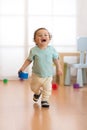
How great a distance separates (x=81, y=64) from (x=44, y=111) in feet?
4.13

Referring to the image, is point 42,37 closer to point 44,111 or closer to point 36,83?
point 36,83

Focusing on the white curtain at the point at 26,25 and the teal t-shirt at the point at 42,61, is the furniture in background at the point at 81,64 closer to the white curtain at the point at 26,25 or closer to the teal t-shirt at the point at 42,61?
the white curtain at the point at 26,25

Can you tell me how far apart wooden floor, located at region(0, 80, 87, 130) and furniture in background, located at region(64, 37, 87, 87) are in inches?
13.3

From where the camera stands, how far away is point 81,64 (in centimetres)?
320

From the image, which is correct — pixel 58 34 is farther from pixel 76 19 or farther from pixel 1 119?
pixel 1 119

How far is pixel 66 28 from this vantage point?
12.1ft

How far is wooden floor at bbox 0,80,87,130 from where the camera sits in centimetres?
171

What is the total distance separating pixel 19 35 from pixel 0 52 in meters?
0.32

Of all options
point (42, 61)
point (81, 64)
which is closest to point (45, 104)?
point (42, 61)

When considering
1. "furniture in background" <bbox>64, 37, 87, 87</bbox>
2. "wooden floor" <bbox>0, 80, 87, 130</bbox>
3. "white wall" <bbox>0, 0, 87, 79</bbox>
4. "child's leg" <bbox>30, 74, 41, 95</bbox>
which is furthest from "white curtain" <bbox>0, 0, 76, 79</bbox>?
"child's leg" <bbox>30, 74, 41, 95</bbox>

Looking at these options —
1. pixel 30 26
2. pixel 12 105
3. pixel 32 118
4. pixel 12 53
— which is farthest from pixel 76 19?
pixel 32 118

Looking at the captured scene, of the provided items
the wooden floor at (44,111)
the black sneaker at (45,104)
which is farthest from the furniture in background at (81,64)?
the black sneaker at (45,104)

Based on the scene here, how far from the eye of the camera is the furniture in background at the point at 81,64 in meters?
3.19

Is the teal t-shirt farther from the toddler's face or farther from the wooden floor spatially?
the wooden floor
